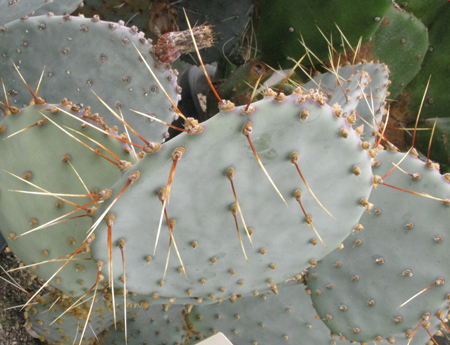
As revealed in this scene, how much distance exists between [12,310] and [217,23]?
132 cm

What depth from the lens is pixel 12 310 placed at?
1169mm

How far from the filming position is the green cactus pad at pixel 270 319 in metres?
1.31

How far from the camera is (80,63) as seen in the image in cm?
110

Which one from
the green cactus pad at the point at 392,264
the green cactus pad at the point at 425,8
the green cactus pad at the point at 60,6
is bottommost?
the green cactus pad at the point at 392,264

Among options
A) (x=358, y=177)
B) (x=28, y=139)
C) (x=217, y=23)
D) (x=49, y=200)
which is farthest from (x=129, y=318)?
(x=217, y=23)

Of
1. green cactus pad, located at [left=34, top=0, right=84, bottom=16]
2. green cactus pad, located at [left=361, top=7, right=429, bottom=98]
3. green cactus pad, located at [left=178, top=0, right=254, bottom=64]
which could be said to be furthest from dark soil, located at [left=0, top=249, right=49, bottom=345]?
green cactus pad, located at [left=361, top=7, right=429, bottom=98]

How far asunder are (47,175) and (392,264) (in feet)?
2.87

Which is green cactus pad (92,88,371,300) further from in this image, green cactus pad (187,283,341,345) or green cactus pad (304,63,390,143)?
green cactus pad (304,63,390,143)

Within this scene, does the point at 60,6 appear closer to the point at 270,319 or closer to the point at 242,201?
the point at 242,201

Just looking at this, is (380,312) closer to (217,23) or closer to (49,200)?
(49,200)

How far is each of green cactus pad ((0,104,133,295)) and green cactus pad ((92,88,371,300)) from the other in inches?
7.0

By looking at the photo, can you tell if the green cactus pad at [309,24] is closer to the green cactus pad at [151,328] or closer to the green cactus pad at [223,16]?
the green cactus pad at [223,16]

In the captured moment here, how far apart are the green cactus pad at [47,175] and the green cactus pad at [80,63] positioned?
25 cm

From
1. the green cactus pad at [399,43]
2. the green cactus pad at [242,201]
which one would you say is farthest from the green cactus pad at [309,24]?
the green cactus pad at [242,201]
